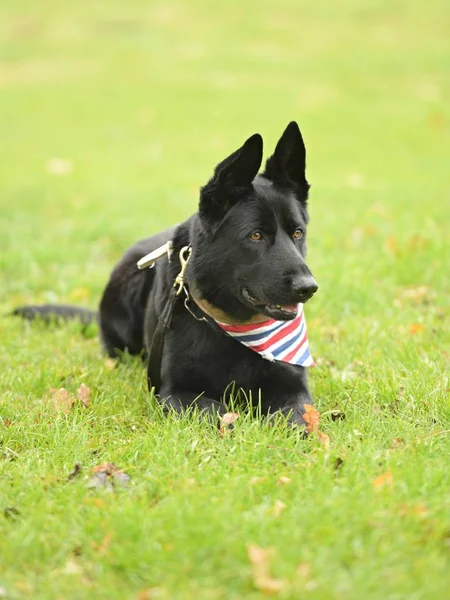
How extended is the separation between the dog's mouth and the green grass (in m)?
0.51

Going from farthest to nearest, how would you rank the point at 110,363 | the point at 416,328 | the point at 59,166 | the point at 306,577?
the point at 59,166 < the point at 416,328 < the point at 110,363 < the point at 306,577

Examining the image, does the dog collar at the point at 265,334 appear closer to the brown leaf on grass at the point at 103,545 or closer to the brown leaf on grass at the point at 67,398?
the brown leaf on grass at the point at 67,398

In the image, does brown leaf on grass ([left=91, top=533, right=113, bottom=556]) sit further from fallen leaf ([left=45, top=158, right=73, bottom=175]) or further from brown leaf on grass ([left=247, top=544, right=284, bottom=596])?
fallen leaf ([left=45, top=158, right=73, bottom=175])

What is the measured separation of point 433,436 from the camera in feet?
10.2

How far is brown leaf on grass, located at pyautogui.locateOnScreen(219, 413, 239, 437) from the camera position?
3.28m

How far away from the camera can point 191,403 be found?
3584mm

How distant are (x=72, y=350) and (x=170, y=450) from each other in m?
1.97

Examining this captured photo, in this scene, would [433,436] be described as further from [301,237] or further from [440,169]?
[440,169]

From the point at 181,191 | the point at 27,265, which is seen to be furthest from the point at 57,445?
the point at 181,191

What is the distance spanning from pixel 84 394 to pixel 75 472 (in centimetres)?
94

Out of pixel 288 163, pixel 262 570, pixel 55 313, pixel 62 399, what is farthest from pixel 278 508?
pixel 55 313

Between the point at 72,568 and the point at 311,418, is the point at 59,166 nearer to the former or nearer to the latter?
the point at 311,418

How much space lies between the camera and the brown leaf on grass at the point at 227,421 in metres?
3.28

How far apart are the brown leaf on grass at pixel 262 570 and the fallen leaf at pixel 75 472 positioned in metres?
0.93
